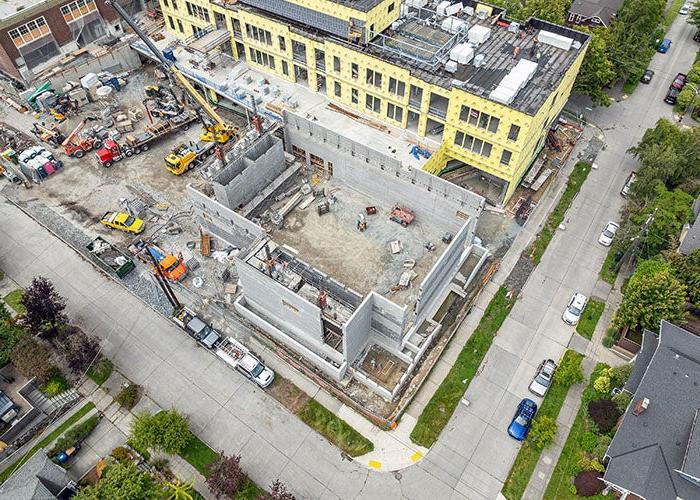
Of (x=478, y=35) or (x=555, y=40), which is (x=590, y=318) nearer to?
(x=555, y=40)

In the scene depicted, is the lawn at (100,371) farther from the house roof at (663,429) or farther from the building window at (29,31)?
the building window at (29,31)

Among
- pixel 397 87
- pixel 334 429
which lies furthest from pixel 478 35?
pixel 334 429

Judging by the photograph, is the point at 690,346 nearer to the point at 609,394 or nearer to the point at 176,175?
the point at 609,394

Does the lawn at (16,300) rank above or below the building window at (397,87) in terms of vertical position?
below

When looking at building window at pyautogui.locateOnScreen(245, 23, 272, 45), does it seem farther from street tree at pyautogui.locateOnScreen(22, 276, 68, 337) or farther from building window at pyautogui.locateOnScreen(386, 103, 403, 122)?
street tree at pyautogui.locateOnScreen(22, 276, 68, 337)

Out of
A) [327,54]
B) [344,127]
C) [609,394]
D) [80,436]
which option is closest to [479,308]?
[609,394]

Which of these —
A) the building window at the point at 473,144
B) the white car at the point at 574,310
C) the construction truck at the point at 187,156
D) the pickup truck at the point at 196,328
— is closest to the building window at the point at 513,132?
the building window at the point at 473,144
